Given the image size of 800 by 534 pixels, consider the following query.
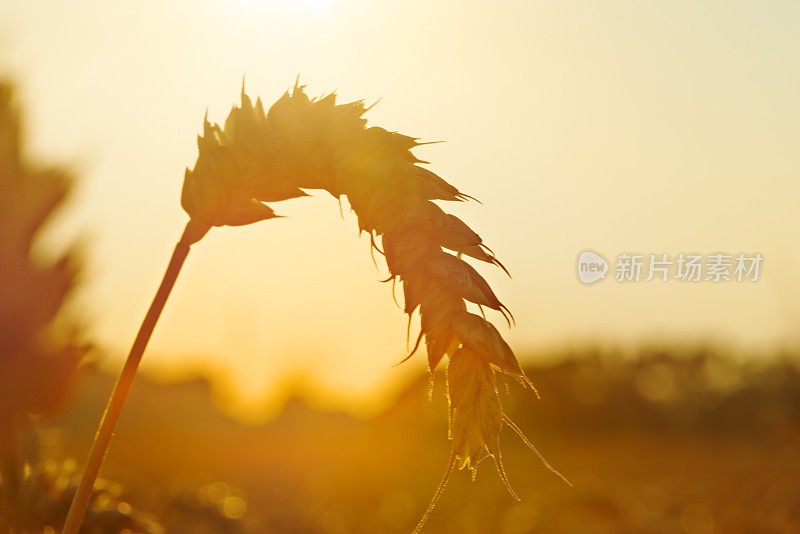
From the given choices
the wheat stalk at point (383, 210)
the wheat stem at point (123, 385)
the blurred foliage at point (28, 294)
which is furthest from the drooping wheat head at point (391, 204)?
the blurred foliage at point (28, 294)

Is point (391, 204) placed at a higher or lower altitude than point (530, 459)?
higher

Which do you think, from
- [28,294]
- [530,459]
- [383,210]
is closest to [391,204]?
[383,210]

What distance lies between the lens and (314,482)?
23781 millimetres

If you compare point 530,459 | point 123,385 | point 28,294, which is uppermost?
point 28,294

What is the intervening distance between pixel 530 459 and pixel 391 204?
3953cm

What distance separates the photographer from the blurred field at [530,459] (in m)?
10.7

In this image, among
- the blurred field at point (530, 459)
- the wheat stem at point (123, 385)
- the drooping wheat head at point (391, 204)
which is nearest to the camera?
the drooping wheat head at point (391, 204)

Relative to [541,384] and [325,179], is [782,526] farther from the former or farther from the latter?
[541,384]

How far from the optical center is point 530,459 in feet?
132

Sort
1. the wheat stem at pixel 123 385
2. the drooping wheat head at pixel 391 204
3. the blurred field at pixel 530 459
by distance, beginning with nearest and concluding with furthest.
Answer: the drooping wheat head at pixel 391 204, the wheat stem at pixel 123 385, the blurred field at pixel 530 459

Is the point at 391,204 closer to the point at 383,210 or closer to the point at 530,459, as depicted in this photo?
the point at 383,210

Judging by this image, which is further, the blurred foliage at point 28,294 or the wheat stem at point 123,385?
the wheat stem at point 123,385

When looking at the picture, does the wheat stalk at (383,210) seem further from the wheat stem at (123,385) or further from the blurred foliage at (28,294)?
the blurred foliage at (28,294)

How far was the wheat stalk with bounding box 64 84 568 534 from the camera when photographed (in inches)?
66.4
